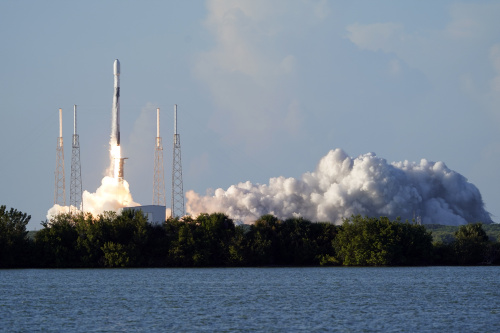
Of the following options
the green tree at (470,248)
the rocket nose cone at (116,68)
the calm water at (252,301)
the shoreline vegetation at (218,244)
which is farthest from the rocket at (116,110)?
the green tree at (470,248)

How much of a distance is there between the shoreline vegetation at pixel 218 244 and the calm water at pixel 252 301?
9818 millimetres

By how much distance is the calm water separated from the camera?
4681cm

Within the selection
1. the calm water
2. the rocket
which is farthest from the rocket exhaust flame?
the calm water

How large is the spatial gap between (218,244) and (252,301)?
159ft

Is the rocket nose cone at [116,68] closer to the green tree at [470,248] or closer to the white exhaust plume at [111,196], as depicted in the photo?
the white exhaust plume at [111,196]

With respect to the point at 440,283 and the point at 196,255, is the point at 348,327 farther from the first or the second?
the point at 196,255

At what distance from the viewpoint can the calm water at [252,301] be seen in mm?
46812

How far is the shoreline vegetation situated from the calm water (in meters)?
9.82

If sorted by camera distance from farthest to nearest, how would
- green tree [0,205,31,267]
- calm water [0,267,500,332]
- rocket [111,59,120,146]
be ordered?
1. rocket [111,59,120,146]
2. green tree [0,205,31,267]
3. calm water [0,267,500,332]

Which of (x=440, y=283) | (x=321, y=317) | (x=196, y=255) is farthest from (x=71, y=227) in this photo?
(x=321, y=317)

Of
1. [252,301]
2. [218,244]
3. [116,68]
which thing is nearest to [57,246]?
[218,244]

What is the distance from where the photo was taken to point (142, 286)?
7569cm

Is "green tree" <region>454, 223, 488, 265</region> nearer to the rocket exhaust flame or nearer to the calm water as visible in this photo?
the calm water

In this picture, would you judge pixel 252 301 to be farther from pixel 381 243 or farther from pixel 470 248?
pixel 470 248
